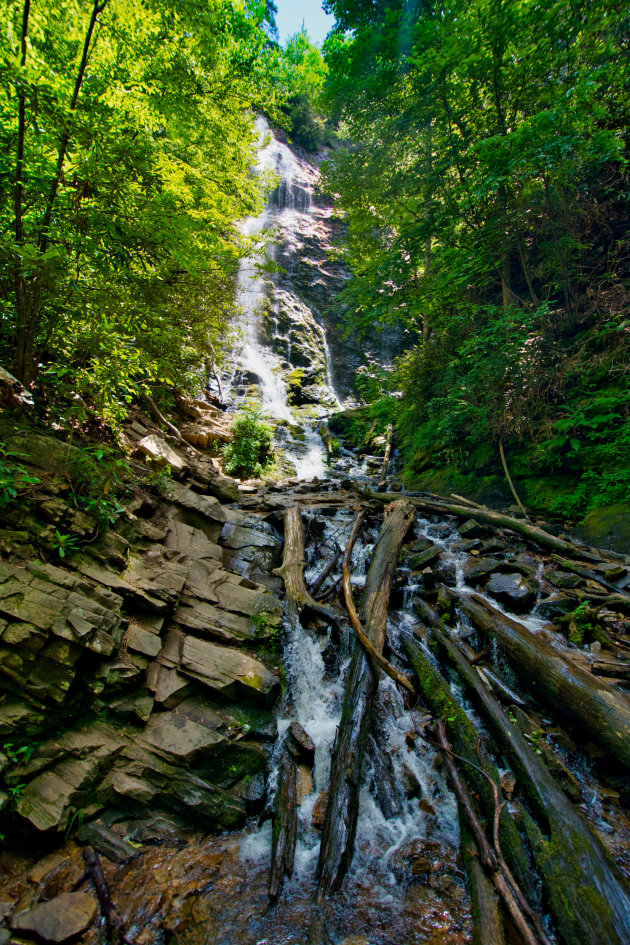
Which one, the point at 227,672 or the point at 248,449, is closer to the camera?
the point at 227,672

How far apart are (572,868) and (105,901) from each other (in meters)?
2.95

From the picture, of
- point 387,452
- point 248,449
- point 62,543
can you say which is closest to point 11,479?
point 62,543

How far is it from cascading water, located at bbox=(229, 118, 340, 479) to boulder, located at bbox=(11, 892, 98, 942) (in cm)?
1263

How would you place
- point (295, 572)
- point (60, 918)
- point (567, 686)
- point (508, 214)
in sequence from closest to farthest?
1. point (60, 918)
2. point (567, 686)
3. point (295, 572)
4. point (508, 214)

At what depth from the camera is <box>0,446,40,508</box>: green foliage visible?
10.5 ft

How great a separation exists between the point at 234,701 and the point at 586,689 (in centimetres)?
334

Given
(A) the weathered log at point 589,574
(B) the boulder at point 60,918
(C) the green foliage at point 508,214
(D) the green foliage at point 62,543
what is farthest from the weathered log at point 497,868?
(C) the green foliage at point 508,214

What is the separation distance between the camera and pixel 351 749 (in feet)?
10.2

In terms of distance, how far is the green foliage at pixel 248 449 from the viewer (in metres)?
12.3

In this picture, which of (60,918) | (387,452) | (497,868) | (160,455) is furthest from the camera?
(387,452)

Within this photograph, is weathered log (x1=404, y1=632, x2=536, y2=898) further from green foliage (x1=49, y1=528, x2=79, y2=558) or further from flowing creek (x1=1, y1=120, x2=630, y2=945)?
green foliage (x1=49, y1=528, x2=79, y2=558)

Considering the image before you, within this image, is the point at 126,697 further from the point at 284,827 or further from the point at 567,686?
the point at 567,686

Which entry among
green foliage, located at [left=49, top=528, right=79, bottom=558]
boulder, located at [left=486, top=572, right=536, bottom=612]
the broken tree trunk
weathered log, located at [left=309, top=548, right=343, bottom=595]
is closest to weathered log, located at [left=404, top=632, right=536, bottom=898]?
the broken tree trunk

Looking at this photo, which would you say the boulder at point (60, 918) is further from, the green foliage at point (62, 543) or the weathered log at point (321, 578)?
the weathered log at point (321, 578)
